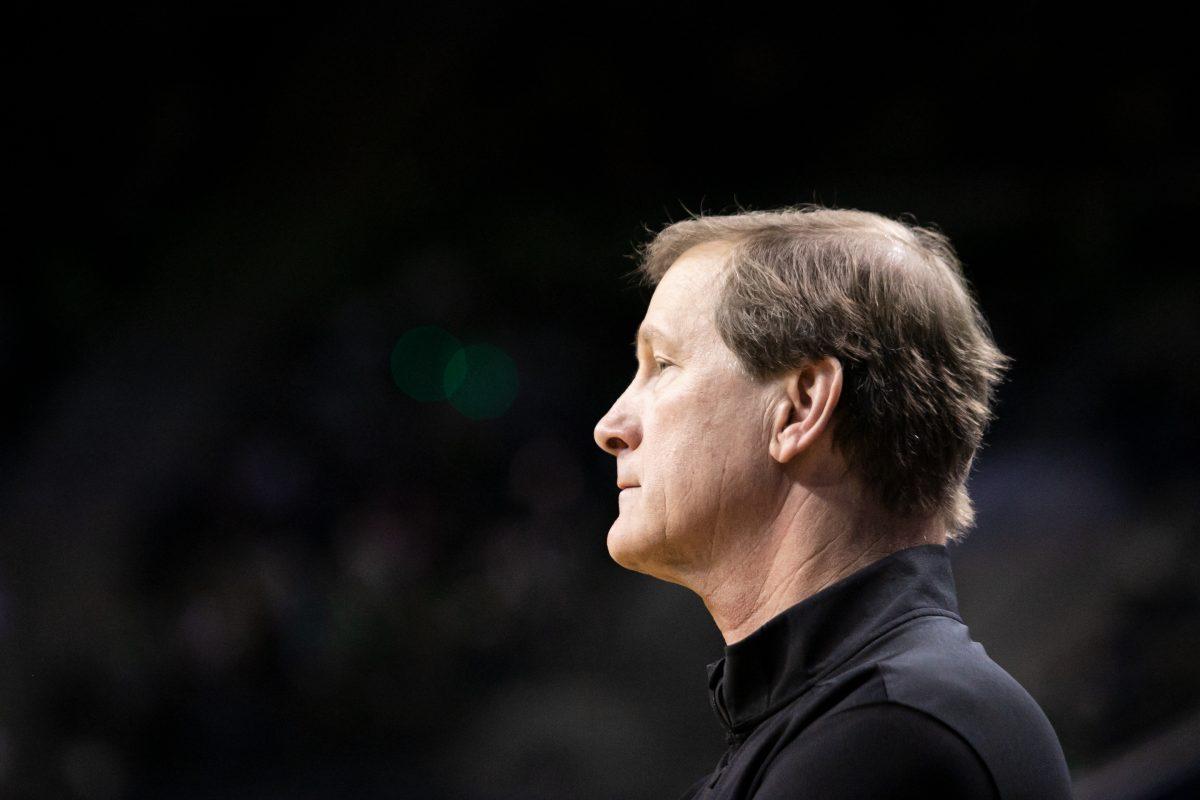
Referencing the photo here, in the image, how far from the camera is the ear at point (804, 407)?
3.71ft

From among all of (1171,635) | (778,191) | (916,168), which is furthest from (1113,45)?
(1171,635)

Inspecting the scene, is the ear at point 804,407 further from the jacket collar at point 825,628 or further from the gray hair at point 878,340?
the jacket collar at point 825,628

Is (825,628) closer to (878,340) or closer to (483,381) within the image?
(878,340)

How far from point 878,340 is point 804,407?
3.8 inches

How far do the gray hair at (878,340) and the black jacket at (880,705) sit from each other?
0.09m

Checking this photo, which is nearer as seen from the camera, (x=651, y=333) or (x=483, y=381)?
(x=651, y=333)

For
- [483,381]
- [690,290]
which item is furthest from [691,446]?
[483,381]

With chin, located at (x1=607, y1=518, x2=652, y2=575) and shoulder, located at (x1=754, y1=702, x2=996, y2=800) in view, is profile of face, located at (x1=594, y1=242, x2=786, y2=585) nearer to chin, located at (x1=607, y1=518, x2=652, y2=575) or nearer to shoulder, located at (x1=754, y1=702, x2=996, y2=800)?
chin, located at (x1=607, y1=518, x2=652, y2=575)

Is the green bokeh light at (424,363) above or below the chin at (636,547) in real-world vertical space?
above

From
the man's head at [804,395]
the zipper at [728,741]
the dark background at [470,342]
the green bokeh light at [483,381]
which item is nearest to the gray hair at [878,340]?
the man's head at [804,395]

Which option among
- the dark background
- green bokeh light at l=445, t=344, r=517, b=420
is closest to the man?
the dark background

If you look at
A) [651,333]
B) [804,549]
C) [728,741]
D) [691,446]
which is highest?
[651,333]

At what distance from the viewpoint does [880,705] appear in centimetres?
90

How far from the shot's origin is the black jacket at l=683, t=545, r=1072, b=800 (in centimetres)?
87
